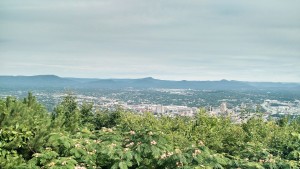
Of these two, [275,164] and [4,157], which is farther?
[4,157]

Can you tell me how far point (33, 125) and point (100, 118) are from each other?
75.8 ft

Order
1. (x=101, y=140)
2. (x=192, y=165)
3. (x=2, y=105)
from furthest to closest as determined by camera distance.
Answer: (x=2, y=105)
(x=101, y=140)
(x=192, y=165)

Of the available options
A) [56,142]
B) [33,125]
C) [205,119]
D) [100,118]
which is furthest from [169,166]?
[100,118]

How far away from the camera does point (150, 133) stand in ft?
33.4

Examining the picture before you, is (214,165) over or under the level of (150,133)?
under

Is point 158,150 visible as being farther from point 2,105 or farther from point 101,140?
point 2,105

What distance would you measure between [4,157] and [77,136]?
2412 millimetres

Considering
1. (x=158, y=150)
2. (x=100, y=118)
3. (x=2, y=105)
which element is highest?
(x=2, y=105)

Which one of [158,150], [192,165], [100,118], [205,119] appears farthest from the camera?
[100,118]

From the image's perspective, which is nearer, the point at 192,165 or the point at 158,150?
the point at 192,165

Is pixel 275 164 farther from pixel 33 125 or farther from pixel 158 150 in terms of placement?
pixel 33 125

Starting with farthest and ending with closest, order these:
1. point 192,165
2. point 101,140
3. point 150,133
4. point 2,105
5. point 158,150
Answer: point 2,105
point 101,140
point 150,133
point 158,150
point 192,165

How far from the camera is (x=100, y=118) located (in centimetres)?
3588

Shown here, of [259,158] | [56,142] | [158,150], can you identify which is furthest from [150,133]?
[259,158]
